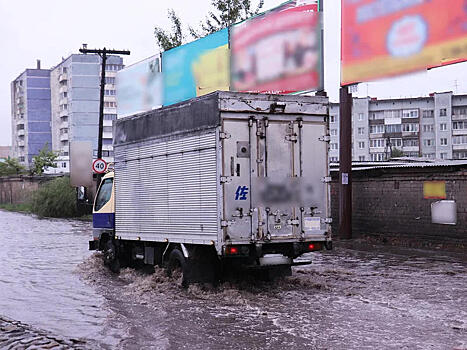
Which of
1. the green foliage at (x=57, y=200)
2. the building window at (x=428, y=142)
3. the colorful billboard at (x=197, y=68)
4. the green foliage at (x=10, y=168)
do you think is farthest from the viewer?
the building window at (x=428, y=142)

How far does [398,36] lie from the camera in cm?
1733

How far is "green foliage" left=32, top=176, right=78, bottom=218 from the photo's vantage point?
137 ft

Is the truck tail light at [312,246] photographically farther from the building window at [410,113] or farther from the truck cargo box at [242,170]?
the building window at [410,113]

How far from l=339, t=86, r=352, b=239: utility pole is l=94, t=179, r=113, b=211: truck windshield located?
8.14 meters

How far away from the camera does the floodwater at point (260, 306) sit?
7770 mm

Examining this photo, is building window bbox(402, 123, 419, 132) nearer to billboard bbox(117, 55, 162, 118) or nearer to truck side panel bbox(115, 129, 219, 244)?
billboard bbox(117, 55, 162, 118)

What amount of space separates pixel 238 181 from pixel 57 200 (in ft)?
111

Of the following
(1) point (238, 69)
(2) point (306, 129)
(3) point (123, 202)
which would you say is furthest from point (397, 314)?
(1) point (238, 69)

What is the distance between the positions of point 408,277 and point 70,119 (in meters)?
110

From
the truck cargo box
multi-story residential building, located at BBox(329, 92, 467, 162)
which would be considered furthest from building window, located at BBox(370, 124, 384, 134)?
the truck cargo box

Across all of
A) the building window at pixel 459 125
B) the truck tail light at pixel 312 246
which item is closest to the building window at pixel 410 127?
the building window at pixel 459 125

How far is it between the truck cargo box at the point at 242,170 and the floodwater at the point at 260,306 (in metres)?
1.02

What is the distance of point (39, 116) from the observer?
130125mm

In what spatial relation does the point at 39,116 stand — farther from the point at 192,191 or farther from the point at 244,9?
the point at 192,191
